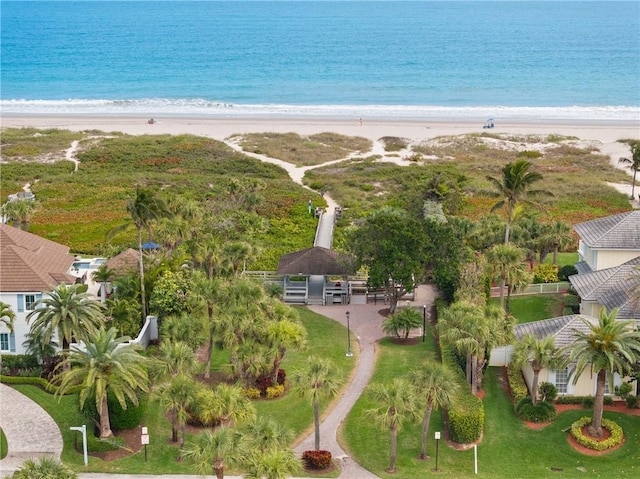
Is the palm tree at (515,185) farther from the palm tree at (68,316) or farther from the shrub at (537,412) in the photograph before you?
the palm tree at (68,316)

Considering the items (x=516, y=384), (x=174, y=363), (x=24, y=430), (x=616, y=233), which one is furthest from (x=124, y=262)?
(x=616, y=233)

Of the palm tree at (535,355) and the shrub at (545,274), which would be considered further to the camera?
the shrub at (545,274)

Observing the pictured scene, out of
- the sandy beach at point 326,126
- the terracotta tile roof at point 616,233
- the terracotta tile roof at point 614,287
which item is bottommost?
the terracotta tile roof at point 614,287

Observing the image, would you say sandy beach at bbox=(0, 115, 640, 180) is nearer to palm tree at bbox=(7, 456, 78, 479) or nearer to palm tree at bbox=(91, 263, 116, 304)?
palm tree at bbox=(91, 263, 116, 304)

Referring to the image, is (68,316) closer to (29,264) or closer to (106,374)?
(106,374)

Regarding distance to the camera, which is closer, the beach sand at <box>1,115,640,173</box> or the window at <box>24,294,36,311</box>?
the window at <box>24,294,36,311</box>

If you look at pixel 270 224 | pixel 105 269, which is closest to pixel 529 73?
pixel 270 224

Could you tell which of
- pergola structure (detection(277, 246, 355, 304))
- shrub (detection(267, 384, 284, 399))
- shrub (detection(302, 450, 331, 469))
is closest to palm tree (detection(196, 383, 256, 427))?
shrub (detection(302, 450, 331, 469))

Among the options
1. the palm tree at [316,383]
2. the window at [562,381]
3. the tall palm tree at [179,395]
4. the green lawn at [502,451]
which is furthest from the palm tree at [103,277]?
the window at [562,381]
